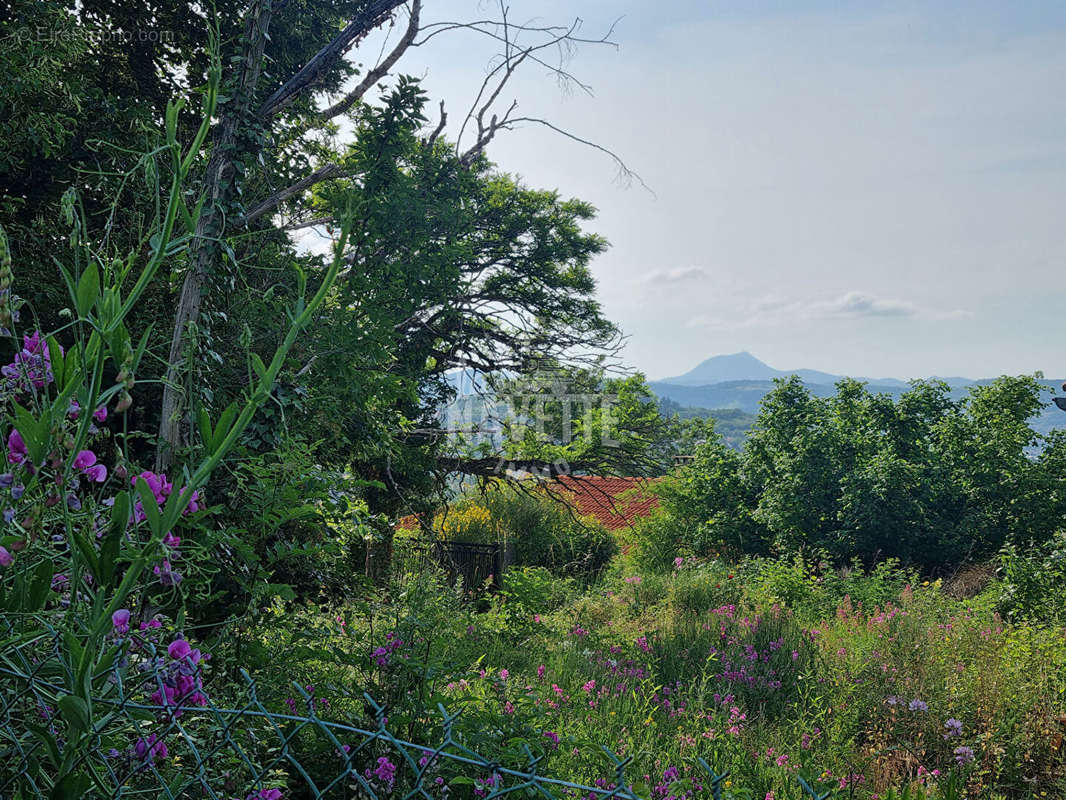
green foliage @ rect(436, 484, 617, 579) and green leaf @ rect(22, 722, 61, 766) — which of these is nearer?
green leaf @ rect(22, 722, 61, 766)

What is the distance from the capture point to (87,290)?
1.04 meters

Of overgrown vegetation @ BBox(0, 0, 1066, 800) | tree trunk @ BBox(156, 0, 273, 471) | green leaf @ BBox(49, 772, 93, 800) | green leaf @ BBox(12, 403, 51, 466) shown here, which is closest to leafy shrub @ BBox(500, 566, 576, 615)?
overgrown vegetation @ BBox(0, 0, 1066, 800)

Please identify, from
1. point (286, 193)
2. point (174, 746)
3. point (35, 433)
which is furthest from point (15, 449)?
point (286, 193)

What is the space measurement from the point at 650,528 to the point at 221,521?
8.41 m

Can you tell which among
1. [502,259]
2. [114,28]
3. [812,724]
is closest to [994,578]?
[812,724]

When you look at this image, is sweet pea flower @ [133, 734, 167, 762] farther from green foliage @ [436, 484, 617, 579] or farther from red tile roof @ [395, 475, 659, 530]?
red tile roof @ [395, 475, 659, 530]

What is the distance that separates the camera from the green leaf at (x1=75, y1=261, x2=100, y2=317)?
3.34ft

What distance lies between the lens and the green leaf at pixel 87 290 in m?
1.02

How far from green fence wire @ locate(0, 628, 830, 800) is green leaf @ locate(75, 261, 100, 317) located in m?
0.57

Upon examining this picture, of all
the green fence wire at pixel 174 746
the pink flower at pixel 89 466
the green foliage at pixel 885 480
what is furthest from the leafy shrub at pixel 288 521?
the green foliage at pixel 885 480

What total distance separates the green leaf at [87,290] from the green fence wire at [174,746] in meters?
0.57

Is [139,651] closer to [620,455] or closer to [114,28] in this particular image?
[114,28]

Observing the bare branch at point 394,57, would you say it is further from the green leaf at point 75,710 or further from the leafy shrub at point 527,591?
the green leaf at point 75,710

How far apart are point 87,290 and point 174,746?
131 centimetres
